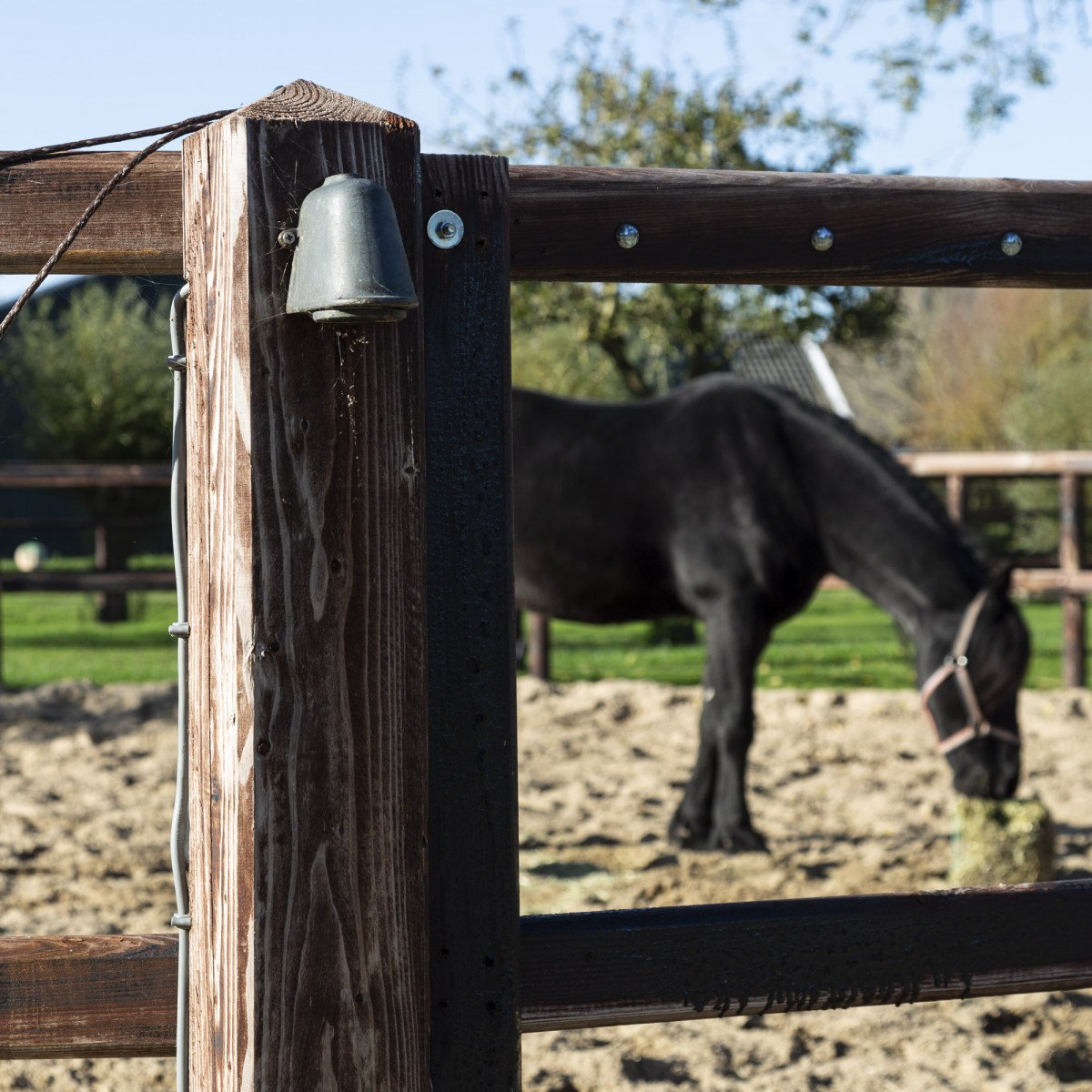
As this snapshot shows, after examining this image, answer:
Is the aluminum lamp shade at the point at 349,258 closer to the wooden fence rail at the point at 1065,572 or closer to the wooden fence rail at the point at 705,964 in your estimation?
the wooden fence rail at the point at 705,964

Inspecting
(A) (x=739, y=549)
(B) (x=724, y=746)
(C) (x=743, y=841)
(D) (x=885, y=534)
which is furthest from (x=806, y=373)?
(C) (x=743, y=841)


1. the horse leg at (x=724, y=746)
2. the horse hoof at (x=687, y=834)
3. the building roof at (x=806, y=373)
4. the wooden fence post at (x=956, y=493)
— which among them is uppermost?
the building roof at (x=806, y=373)

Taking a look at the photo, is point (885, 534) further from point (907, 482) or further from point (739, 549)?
point (739, 549)

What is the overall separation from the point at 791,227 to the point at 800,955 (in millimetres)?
759

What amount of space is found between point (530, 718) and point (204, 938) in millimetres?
5242

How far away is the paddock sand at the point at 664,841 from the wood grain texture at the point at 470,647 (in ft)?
4.50

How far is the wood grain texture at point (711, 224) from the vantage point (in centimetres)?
123

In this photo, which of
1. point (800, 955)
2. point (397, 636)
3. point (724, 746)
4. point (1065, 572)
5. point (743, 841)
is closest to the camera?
point (397, 636)

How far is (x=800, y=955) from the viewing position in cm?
133

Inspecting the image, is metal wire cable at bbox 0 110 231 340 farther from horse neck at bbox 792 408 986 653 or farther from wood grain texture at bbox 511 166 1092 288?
horse neck at bbox 792 408 986 653

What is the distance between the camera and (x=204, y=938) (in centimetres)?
115

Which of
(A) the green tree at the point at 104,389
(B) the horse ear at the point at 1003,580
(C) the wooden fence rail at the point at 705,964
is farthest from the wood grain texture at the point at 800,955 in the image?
(A) the green tree at the point at 104,389

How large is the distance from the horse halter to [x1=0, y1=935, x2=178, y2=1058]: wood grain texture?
3.45 meters

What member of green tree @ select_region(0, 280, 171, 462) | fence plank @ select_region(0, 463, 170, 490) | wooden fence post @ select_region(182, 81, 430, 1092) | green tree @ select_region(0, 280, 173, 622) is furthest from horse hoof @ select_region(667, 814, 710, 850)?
green tree @ select_region(0, 280, 171, 462)
